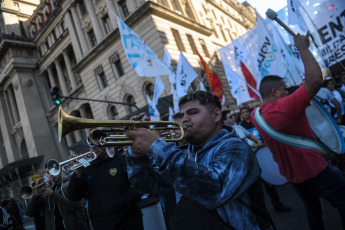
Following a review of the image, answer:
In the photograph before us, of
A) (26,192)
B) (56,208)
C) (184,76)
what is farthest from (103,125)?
(184,76)

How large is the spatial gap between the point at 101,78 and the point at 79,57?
3470mm

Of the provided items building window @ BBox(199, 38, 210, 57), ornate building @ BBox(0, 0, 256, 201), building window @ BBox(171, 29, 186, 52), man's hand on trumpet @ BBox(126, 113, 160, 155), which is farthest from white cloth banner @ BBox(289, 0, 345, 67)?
A: building window @ BBox(199, 38, 210, 57)

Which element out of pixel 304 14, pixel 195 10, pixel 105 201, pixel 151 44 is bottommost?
pixel 105 201

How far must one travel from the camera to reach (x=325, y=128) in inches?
107

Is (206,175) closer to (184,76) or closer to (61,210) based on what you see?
(61,210)

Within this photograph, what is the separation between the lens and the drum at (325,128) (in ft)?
8.36

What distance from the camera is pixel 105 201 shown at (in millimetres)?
2859

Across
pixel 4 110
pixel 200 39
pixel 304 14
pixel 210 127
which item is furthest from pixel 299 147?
pixel 4 110

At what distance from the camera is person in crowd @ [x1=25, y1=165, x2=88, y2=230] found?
3.43 m

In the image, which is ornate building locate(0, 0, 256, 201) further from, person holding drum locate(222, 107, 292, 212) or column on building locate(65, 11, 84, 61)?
person holding drum locate(222, 107, 292, 212)

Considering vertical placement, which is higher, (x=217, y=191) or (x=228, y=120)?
(x=228, y=120)

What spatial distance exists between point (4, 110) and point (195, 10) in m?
28.5

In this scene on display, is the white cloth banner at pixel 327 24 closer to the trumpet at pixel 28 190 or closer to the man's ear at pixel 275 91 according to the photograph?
the man's ear at pixel 275 91

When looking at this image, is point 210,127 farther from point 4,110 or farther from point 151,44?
point 4,110
